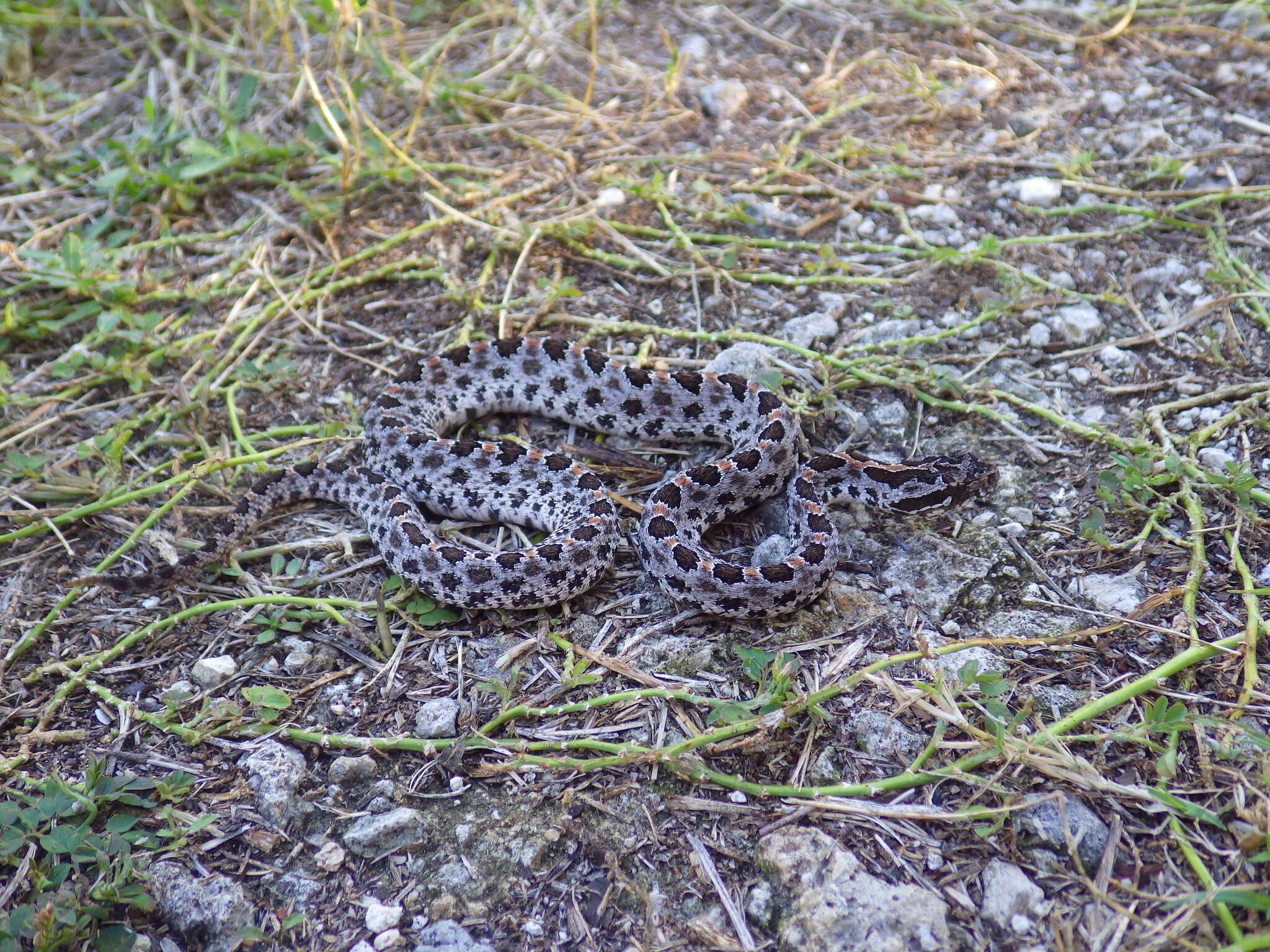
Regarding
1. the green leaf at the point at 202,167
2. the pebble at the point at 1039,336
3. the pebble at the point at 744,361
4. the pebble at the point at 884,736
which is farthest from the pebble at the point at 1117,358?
the green leaf at the point at 202,167

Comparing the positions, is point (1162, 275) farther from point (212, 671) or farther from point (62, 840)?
point (62, 840)

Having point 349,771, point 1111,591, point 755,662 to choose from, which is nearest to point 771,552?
point 755,662

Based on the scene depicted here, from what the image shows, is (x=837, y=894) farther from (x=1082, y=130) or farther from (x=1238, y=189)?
(x=1082, y=130)

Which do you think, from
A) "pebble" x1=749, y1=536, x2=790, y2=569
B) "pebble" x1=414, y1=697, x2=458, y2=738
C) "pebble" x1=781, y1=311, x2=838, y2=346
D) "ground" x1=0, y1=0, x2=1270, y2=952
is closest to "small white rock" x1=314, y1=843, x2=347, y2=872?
"ground" x1=0, y1=0, x2=1270, y2=952

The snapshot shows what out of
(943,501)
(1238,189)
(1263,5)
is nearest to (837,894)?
(943,501)

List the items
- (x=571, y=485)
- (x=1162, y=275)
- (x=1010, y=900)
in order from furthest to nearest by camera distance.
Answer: (x=1162, y=275), (x=571, y=485), (x=1010, y=900)
